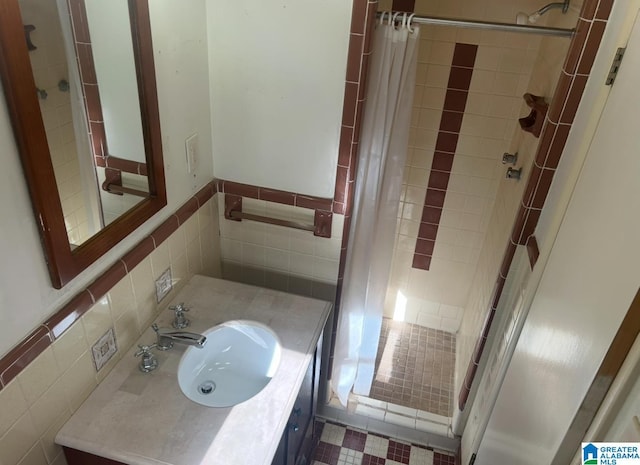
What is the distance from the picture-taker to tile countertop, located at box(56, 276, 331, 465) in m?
1.21

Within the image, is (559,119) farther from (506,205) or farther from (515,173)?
(506,205)

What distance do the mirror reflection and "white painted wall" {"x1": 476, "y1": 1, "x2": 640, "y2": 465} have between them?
1180mm

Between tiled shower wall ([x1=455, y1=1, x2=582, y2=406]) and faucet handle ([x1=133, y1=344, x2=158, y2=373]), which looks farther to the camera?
tiled shower wall ([x1=455, y1=1, x2=582, y2=406])

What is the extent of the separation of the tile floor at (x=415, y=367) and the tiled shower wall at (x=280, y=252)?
2.65ft

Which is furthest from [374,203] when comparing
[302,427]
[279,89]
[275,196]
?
[302,427]

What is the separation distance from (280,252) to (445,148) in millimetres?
1072

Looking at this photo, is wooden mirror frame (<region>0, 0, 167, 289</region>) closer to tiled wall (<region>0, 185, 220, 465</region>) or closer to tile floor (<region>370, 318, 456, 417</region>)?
tiled wall (<region>0, 185, 220, 465</region>)

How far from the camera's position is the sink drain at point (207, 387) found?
155cm

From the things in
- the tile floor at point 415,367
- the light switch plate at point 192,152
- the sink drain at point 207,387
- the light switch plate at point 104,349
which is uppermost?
the light switch plate at point 192,152

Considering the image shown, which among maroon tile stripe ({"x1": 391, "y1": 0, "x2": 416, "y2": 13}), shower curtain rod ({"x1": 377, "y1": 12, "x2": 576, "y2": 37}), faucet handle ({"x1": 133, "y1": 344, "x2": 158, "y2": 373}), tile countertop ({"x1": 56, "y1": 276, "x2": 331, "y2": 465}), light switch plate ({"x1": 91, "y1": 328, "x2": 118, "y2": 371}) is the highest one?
maroon tile stripe ({"x1": 391, "y1": 0, "x2": 416, "y2": 13})

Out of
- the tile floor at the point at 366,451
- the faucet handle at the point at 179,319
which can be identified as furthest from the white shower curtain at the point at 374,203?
the faucet handle at the point at 179,319

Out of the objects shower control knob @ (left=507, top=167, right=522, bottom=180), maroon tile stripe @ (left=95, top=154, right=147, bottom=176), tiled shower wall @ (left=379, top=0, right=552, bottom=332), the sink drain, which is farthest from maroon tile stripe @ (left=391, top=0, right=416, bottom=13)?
the sink drain

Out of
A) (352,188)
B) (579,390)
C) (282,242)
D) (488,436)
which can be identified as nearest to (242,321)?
(282,242)

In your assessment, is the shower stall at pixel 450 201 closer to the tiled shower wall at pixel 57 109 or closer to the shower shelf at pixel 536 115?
the shower shelf at pixel 536 115
